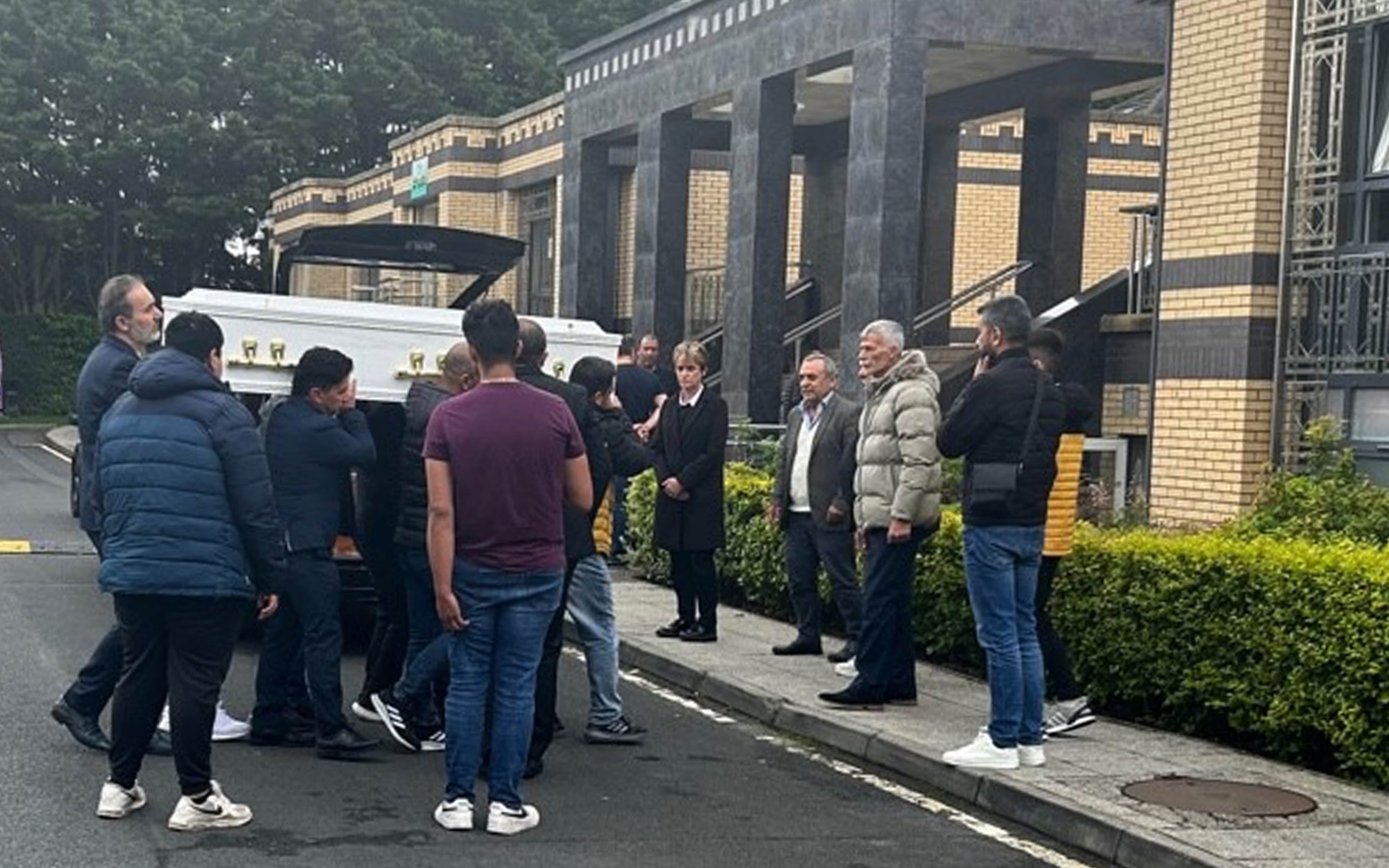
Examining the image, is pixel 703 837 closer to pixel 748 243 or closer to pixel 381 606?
pixel 381 606

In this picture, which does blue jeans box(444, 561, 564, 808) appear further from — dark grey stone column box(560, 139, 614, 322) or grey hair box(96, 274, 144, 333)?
dark grey stone column box(560, 139, 614, 322)

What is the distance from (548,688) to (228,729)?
1532mm

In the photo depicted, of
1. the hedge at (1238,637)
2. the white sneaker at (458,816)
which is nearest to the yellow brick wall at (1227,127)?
the hedge at (1238,637)

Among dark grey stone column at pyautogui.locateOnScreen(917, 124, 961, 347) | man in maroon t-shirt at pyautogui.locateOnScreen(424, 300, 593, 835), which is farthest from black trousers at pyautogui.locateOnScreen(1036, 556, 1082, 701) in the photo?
dark grey stone column at pyautogui.locateOnScreen(917, 124, 961, 347)

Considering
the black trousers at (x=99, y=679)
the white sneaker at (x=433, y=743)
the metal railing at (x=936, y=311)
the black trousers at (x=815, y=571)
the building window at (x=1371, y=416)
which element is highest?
the metal railing at (x=936, y=311)

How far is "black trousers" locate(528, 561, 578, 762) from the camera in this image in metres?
8.08

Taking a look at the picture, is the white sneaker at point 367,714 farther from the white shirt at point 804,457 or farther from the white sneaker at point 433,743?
the white shirt at point 804,457

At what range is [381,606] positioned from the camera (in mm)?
8836

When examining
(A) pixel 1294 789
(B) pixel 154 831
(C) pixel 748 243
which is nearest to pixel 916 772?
(A) pixel 1294 789

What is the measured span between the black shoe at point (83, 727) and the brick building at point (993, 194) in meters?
7.18

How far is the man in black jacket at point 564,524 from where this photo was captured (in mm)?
8008

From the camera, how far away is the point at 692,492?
11.6 meters

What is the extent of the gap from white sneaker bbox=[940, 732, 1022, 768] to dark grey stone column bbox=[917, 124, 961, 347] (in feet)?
48.7

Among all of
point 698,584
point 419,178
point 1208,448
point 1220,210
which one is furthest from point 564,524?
point 419,178
